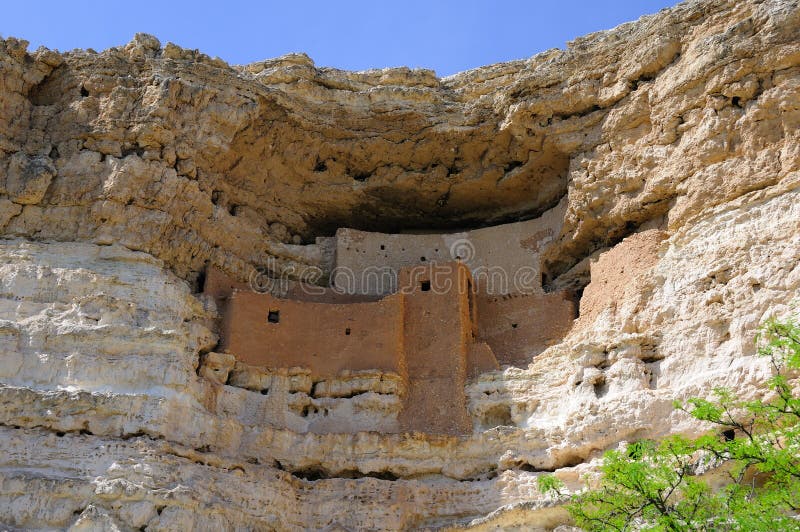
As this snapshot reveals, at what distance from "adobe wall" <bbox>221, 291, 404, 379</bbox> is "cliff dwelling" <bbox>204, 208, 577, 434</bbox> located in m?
0.02

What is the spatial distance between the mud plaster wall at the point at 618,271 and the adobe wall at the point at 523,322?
1.40 feet

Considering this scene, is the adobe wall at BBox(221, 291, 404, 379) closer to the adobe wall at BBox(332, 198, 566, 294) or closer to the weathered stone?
the adobe wall at BBox(332, 198, 566, 294)

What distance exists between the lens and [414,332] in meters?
19.2

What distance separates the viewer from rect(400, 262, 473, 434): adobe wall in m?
18.2

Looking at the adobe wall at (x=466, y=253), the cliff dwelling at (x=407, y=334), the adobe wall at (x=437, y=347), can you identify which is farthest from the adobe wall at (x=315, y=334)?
the adobe wall at (x=466, y=253)

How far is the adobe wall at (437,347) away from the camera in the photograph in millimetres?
18188

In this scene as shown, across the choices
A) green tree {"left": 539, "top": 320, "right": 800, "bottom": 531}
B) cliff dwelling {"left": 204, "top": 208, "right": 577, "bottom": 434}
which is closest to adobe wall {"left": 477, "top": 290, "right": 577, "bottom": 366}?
cliff dwelling {"left": 204, "top": 208, "right": 577, "bottom": 434}

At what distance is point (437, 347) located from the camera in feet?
62.4

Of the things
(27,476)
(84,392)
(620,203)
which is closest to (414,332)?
A: (620,203)

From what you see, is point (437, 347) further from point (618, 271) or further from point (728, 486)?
point (728, 486)

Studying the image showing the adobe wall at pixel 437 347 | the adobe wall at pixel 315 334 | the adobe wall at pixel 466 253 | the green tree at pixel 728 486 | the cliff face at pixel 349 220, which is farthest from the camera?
the adobe wall at pixel 466 253

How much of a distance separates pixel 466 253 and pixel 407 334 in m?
3.56

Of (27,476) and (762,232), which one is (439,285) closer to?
(762,232)

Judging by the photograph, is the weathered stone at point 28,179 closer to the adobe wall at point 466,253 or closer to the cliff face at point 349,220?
the cliff face at point 349,220
